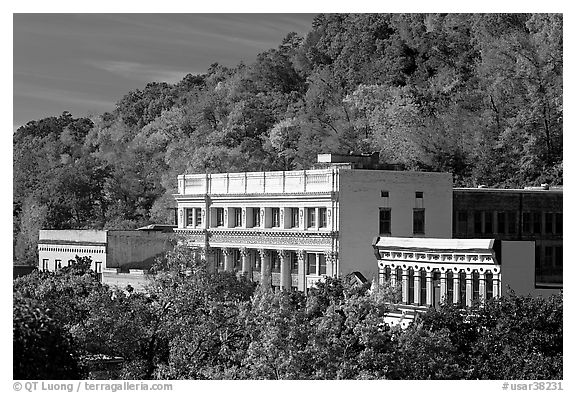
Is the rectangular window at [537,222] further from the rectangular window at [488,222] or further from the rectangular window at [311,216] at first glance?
the rectangular window at [311,216]

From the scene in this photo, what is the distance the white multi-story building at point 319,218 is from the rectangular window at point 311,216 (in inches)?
2.1

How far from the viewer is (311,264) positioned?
77.8 meters

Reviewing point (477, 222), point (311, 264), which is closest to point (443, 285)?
point (311, 264)

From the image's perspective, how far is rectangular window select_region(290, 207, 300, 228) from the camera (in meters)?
80.1

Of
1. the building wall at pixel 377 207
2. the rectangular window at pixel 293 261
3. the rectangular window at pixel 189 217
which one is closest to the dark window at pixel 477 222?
the building wall at pixel 377 207

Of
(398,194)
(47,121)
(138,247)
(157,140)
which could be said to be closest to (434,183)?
(398,194)

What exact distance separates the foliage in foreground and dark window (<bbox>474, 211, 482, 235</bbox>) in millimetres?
20587

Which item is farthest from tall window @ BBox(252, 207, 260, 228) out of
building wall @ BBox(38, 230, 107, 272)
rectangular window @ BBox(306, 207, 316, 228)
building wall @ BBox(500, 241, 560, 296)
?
building wall @ BBox(500, 241, 560, 296)

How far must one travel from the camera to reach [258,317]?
182ft

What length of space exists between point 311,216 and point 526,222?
1242 cm

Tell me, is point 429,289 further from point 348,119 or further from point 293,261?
point 348,119

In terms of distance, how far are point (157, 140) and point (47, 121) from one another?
38820mm

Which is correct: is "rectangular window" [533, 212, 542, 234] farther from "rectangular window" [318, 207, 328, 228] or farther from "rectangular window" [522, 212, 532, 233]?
"rectangular window" [318, 207, 328, 228]

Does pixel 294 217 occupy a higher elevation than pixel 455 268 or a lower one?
higher
